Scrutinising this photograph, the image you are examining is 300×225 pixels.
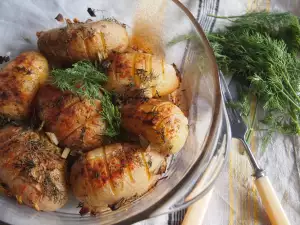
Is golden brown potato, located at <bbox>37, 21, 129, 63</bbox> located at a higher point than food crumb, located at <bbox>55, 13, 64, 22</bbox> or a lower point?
lower

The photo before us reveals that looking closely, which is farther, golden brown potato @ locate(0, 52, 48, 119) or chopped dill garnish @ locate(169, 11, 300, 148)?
chopped dill garnish @ locate(169, 11, 300, 148)

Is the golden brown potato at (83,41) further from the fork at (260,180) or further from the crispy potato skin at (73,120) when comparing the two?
the fork at (260,180)

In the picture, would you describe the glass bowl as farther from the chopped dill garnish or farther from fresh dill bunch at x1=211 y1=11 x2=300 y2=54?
fresh dill bunch at x1=211 y1=11 x2=300 y2=54

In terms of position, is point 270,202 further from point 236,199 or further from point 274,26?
point 274,26

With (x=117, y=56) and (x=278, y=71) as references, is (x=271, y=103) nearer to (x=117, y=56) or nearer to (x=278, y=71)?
(x=278, y=71)

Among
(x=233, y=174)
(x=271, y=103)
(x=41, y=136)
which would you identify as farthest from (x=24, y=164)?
(x=271, y=103)

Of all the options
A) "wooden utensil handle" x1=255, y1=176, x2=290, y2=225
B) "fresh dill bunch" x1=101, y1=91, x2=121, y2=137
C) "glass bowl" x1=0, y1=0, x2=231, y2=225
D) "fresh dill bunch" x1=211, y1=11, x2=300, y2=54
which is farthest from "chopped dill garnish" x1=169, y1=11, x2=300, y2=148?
"fresh dill bunch" x1=101, y1=91, x2=121, y2=137

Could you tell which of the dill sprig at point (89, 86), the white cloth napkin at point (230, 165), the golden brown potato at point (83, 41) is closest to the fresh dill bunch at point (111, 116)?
the dill sprig at point (89, 86)

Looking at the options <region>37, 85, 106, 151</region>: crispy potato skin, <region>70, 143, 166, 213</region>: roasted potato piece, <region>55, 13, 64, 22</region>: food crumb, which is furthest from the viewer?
<region>55, 13, 64, 22</region>: food crumb
